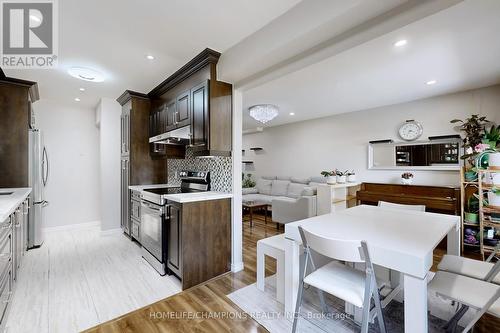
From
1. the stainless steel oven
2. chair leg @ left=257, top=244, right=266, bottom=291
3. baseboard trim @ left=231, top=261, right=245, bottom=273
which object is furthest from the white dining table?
the stainless steel oven

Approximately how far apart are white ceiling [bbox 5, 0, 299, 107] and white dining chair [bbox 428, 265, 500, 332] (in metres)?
2.28

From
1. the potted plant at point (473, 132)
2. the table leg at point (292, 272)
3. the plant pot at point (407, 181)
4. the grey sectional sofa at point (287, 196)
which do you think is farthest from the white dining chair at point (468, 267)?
the plant pot at point (407, 181)

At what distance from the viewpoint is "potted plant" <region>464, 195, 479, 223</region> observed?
3.32 metres

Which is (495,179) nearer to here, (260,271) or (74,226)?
(260,271)

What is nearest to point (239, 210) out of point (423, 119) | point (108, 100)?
point (108, 100)

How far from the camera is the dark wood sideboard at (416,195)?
365 cm

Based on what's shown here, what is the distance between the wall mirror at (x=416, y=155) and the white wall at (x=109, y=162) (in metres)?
5.20

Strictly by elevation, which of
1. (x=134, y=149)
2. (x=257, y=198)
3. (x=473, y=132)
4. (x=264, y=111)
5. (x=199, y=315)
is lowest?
(x=199, y=315)

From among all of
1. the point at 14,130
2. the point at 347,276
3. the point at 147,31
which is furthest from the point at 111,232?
the point at 347,276

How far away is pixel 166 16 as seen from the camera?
75.5 inches

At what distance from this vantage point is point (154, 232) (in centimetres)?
286

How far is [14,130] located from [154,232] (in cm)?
259

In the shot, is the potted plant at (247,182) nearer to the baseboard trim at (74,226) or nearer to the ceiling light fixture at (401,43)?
the baseboard trim at (74,226)

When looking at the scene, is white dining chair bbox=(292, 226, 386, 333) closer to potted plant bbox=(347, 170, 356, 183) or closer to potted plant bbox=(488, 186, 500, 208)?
potted plant bbox=(488, 186, 500, 208)
